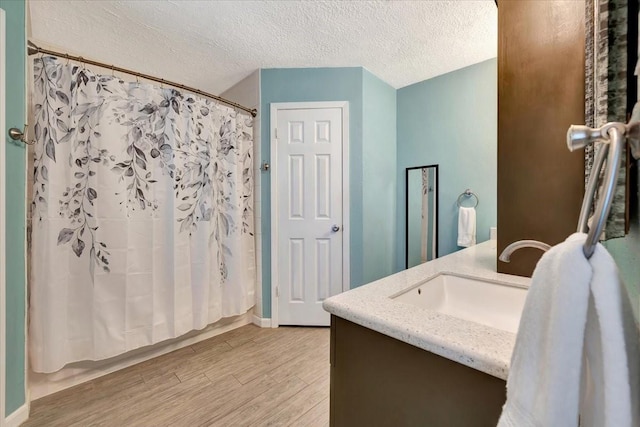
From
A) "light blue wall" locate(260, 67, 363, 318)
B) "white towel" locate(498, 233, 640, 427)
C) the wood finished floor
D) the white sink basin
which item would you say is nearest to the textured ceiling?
"light blue wall" locate(260, 67, 363, 318)

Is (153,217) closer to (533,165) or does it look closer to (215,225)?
(215,225)

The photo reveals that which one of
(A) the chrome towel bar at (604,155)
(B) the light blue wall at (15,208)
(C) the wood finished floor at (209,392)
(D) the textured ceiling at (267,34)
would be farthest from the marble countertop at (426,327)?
(D) the textured ceiling at (267,34)

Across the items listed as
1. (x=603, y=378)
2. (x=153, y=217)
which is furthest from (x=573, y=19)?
(x=153, y=217)

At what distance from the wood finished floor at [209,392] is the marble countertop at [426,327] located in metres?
0.95

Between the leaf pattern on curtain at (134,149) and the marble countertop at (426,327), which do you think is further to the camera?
the leaf pattern on curtain at (134,149)

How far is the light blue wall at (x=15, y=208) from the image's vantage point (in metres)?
1.28

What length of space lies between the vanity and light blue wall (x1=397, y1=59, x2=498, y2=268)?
1.55 meters

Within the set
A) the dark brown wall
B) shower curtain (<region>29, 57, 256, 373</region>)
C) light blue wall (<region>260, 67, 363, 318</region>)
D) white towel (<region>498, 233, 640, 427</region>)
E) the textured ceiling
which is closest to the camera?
white towel (<region>498, 233, 640, 427</region>)

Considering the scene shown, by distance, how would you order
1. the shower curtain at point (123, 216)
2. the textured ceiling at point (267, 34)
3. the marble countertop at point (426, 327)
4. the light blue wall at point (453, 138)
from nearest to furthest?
the marble countertop at point (426, 327), the shower curtain at point (123, 216), the textured ceiling at point (267, 34), the light blue wall at point (453, 138)

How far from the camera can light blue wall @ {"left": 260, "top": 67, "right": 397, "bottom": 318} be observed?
94.0 inches

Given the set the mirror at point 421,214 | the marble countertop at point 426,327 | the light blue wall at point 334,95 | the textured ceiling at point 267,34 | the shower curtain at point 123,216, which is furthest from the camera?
the mirror at point 421,214

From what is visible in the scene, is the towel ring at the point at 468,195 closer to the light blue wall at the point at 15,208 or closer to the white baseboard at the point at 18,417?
the light blue wall at the point at 15,208

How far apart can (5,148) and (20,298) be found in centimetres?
74

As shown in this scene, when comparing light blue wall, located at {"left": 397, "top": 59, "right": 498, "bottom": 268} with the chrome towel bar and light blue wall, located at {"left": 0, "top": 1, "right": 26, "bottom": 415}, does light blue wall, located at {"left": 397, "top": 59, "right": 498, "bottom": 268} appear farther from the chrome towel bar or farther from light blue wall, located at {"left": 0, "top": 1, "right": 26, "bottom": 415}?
light blue wall, located at {"left": 0, "top": 1, "right": 26, "bottom": 415}
